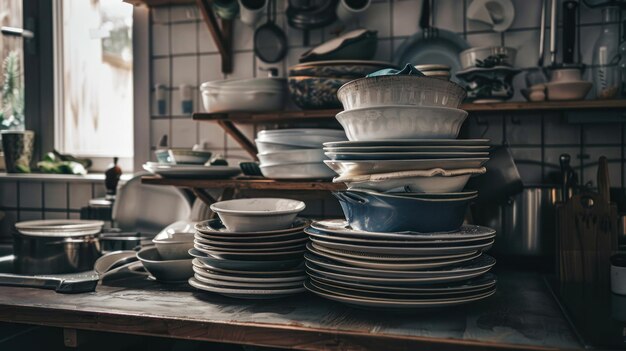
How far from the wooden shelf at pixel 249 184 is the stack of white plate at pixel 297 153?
0.02 meters

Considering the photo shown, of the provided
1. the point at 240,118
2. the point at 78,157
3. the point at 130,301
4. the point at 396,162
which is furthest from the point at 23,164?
the point at 396,162

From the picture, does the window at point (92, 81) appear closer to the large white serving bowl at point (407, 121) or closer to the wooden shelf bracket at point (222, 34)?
the wooden shelf bracket at point (222, 34)

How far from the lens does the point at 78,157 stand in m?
2.37

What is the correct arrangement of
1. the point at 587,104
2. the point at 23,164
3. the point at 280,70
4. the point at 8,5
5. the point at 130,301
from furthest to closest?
the point at 8,5 → the point at 23,164 → the point at 280,70 → the point at 587,104 → the point at 130,301

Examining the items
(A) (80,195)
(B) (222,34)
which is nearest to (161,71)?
(B) (222,34)

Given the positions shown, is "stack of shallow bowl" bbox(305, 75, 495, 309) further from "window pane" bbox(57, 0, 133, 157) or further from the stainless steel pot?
"window pane" bbox(57, 0, 133, 157)

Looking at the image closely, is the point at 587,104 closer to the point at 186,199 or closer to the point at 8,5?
the point at 186,199

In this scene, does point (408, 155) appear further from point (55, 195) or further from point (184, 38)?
point (55, 195)

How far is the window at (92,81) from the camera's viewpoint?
2357 millimetres

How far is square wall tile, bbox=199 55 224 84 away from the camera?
2.06m

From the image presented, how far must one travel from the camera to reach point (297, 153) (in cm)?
153

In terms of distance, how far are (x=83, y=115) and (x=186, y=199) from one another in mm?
759

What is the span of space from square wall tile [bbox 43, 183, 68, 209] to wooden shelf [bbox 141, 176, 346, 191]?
2.35ft

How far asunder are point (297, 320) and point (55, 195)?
157cm
